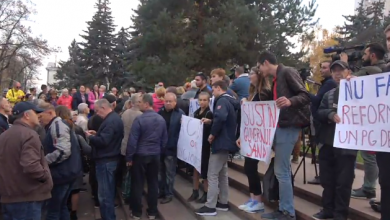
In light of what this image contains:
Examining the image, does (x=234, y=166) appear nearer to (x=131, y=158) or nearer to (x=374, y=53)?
(x=131, y=158)

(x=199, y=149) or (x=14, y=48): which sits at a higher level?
(x=14, y=48)

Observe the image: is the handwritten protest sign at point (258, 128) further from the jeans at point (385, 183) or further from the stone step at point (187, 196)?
the jeans at point (385, 183)

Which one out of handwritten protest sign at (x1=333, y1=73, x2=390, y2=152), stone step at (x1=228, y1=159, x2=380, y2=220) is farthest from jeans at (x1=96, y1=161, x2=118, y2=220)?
handwritten protest sign at (x1=333, y1=73, x2=390, y2=152)

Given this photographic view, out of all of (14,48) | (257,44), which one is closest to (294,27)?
(257,44)

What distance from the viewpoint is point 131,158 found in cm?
614

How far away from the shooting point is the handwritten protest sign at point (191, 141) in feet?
19.9

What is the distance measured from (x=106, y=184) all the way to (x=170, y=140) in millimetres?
1406

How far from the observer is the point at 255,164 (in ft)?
18.1

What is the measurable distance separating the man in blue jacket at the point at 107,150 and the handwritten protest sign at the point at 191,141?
3.60 ft

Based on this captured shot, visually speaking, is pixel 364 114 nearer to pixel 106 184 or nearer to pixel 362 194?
pixel 362 194

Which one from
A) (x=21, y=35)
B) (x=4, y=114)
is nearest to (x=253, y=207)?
(x=4, y=114)

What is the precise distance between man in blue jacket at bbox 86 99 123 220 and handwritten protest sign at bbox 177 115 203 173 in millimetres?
1099

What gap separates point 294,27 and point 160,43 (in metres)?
6.17

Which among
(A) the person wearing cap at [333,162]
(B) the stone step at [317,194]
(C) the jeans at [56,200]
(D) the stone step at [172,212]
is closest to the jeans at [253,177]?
(B) the stone step at [317,194]
